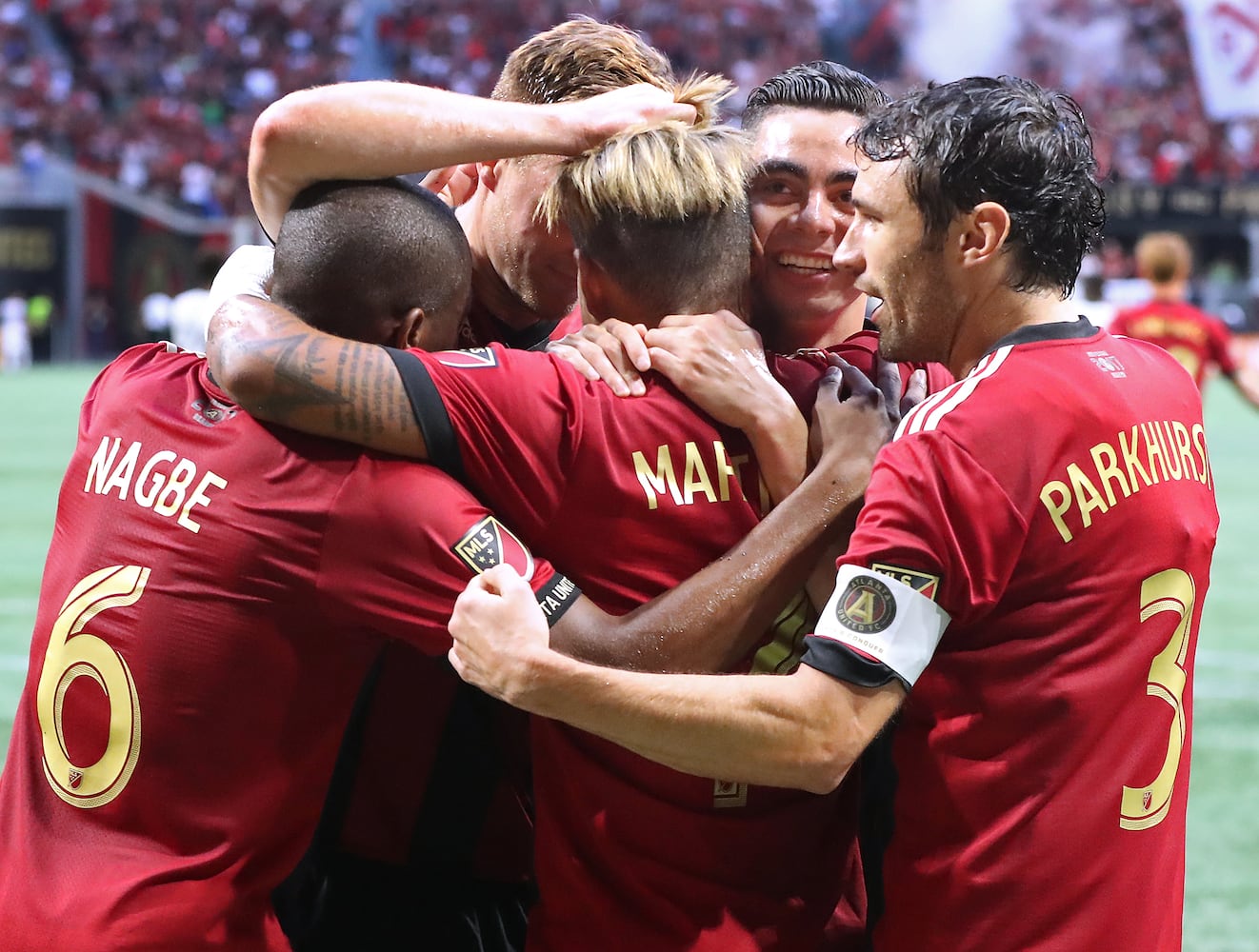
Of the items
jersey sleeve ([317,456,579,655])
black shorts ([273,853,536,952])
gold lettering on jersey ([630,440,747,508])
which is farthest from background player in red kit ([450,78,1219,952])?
black shorts ([273,853,536,952])

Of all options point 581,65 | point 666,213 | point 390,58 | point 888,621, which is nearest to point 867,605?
point 888,621

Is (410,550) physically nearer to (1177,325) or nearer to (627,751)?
(627,751)

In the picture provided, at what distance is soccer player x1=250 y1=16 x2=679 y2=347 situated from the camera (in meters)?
2.51

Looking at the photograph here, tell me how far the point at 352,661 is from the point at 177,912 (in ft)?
1.55

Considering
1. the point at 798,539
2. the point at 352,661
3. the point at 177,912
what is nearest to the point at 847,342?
the point at 798,539

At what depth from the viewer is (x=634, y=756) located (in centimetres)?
250

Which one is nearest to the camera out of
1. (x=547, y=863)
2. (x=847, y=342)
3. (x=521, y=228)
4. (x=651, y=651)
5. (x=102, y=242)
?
(x=651, y=651)

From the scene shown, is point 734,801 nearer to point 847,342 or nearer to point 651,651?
point 651,651

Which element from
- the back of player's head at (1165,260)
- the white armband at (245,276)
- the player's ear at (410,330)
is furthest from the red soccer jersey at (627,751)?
the back of player's head at (1165,260)

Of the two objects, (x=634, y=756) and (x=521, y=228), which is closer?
(x=634, y=756)

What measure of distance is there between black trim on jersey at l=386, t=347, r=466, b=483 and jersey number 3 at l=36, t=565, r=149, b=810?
0.53m

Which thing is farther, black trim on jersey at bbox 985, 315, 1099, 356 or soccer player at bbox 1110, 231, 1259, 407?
soccer player at bbox 1110, 231, 1259, 407

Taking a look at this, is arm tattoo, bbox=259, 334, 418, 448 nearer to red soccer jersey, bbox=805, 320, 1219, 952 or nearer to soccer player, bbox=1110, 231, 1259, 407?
red soccer jersey, bbox=805, 320, 1219, 952

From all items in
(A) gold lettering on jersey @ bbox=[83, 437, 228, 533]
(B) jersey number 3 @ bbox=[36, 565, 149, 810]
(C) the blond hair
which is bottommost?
(B) jersey number 3 @ bbox=[36, 565, 149, 810]
